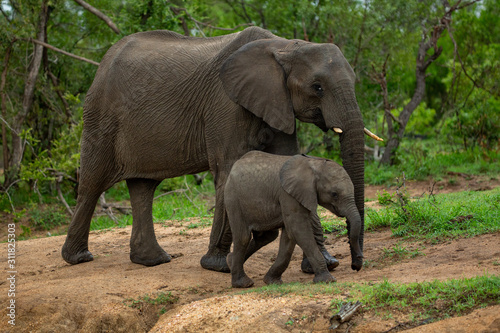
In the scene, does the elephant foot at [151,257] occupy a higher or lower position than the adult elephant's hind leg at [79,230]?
lower

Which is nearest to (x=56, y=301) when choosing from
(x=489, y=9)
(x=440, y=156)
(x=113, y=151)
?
(x=113, y=151)

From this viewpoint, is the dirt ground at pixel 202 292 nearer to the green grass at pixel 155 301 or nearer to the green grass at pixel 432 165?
the green grass at pixel 155 301

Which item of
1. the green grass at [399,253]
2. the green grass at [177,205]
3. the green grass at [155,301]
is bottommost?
the green grass at [155,301]

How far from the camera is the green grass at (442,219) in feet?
20.0

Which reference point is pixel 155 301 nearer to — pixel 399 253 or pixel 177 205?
pixel 399 253

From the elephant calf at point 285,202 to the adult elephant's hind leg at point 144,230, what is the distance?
1.28 metres

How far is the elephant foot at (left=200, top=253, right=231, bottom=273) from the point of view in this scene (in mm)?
5824

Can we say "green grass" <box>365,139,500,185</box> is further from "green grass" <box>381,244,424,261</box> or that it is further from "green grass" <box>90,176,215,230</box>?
"green grass" <box>381,244,424,261</box>

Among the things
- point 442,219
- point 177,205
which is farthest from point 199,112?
point 177,205

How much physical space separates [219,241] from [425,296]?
7.06 ft

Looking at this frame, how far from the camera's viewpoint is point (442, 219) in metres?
6.40

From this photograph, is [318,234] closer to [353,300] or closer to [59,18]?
[353,300]

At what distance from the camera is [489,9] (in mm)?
17641

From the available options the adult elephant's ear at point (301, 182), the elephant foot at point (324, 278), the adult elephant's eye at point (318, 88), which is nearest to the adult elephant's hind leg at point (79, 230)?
the adult elephant's ear at point (301, 182)
